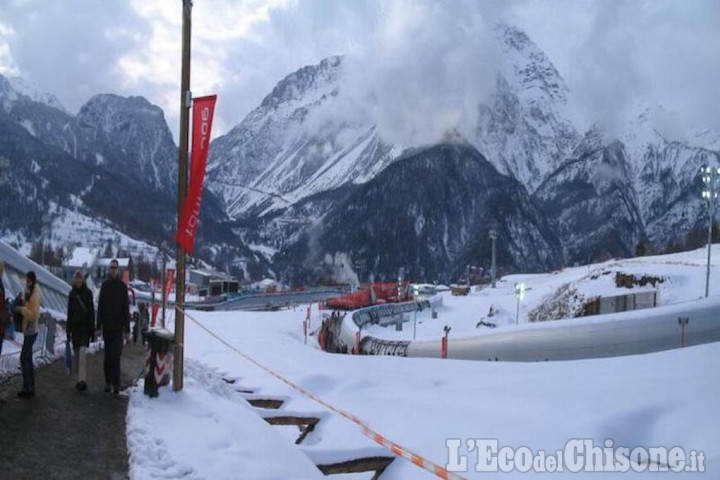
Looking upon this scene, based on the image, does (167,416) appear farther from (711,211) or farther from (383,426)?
Answer: (711,211)

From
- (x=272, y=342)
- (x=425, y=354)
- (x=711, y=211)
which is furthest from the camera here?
(x=711, y=211)

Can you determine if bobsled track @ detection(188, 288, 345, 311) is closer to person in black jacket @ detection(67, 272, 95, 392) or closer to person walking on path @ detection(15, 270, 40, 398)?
person in black jacket @ detection(67, 272, 95, 392)

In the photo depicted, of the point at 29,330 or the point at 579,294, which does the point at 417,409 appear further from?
the point at 579,294

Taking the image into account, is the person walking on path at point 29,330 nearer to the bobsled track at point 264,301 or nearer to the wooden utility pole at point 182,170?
the wooden utility pole at point 182,170

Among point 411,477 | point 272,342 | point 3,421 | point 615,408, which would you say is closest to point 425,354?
point 272,342

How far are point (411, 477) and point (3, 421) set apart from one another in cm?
592

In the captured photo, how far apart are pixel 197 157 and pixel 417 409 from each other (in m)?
8.04

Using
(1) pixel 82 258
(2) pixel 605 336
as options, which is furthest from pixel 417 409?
(1) pixel 82 258

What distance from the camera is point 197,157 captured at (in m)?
9.91

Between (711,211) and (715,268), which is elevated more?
(711,211)

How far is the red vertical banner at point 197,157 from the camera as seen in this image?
9859 mm

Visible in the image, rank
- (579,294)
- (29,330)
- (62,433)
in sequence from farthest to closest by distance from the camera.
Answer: (579,294) → (29,330) → (62,433)

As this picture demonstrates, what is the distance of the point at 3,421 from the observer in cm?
805

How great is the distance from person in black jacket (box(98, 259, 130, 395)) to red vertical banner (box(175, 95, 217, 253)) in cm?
129
